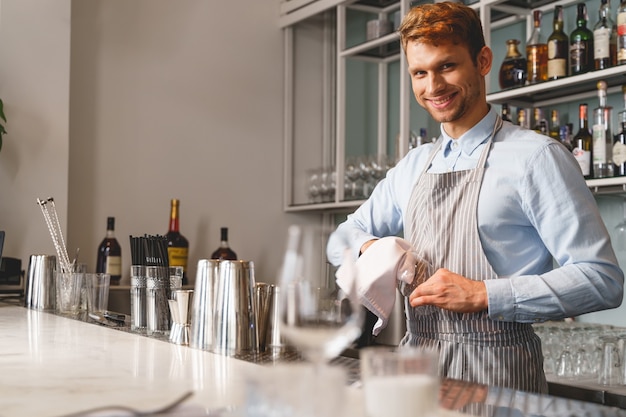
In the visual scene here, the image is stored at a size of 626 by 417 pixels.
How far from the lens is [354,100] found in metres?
4.57

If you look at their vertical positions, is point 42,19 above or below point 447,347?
above

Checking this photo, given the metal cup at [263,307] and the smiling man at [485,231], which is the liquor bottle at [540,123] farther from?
the metal cup at [263,307]

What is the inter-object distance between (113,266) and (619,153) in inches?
88.5

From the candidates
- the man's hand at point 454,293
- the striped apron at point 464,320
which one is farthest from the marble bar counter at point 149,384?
the striped apron at point 464,320

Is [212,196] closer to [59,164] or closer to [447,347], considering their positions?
[59,164]

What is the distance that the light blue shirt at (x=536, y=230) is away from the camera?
156 centimetres

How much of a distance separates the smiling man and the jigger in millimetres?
356

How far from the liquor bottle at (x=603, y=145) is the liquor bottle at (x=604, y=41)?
0.29 feet

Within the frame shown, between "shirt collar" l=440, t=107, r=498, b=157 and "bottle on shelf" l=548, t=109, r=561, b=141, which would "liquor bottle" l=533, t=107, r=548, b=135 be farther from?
"shirt collar" l=440, t=107, r=498, b=157

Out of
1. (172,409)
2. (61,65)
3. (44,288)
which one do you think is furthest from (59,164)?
(172,409)

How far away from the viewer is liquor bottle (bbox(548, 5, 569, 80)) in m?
3.02

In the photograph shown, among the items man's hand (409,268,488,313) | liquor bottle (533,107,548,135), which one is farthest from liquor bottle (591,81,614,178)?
man's hand (409,268,488,313)

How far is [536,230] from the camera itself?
1.69 metres

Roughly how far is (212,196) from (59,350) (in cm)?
285
